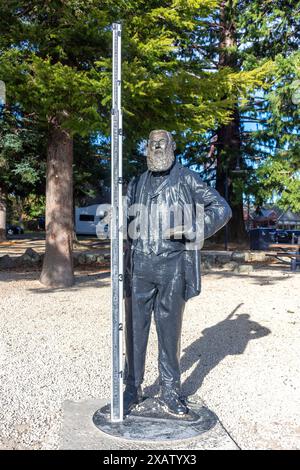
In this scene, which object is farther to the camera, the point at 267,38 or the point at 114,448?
the point at 267,38

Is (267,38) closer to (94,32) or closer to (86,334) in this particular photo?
(94,32)

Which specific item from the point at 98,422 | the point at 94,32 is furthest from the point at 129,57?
the point at 98,422

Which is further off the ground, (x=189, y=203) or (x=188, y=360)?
(x=189, y=203)

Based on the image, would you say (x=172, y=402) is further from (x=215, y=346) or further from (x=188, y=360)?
(x=215, y=346)

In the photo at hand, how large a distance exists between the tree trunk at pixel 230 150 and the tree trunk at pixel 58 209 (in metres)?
9.23

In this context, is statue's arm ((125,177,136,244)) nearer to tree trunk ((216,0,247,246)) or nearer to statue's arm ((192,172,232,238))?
statue's arm ((192,172,232,238))

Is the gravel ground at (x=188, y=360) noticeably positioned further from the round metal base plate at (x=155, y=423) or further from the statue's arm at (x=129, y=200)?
the statue's arm at (x=129, y=200)

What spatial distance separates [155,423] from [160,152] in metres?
1.87

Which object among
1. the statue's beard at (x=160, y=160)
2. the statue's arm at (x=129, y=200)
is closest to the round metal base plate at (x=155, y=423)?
the statue's arm at (x=129, y=200)

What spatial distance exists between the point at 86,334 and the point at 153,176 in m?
3.61

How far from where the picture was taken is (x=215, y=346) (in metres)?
6.03

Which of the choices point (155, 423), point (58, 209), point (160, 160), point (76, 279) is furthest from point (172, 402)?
point (76, 279)

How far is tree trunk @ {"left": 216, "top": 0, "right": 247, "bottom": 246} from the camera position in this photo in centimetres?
1961

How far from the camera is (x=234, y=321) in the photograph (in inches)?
295
